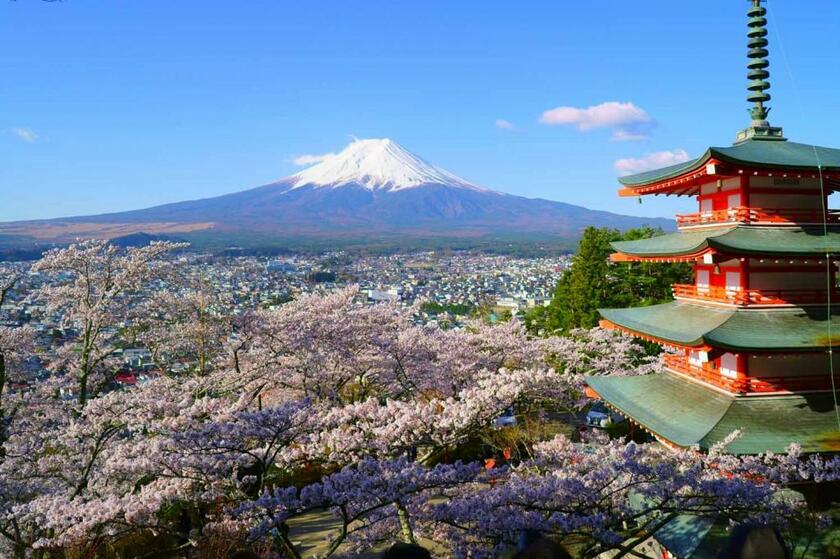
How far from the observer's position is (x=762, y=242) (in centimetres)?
935

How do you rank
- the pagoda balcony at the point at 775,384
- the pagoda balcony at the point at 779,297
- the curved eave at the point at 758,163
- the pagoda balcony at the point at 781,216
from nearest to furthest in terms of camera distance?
the curved eave at the point at 758,163
the pagoda balcony at the point at 775,384
the pagoda balcony at the point at 779,297
the pagoda balcony at the point at 781,216

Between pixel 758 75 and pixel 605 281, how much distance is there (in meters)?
15.5

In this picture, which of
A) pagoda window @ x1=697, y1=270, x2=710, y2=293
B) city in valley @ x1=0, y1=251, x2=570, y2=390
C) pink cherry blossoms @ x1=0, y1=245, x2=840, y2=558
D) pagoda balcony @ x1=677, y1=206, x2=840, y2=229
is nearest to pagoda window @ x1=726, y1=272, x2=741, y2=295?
pagoda window @ x1=697, y1=270, x2=710, y2=293

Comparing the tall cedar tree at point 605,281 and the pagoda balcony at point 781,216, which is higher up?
the pagoda balcony at point 781,216

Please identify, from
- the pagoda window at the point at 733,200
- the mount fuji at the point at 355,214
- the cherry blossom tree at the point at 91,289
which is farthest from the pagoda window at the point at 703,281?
the mount fuji at the point at 355,214

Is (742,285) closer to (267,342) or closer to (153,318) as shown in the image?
(267,342)

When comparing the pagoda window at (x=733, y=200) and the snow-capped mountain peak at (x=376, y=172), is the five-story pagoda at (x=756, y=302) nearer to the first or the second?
the pagoda window at (x=733, y=200)

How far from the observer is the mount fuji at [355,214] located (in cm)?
12912

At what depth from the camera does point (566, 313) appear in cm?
2648

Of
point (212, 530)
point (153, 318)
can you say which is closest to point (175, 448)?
point (212, 530)

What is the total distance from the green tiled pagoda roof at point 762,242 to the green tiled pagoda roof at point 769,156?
116 centimetres

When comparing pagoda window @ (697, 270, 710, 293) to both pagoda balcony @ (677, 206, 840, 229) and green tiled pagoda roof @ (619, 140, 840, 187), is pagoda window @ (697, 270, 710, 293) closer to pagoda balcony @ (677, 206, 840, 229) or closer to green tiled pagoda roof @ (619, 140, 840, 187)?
pagoda balcony @ (677, 206, 840, 229)

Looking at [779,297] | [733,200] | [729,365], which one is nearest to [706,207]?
[733,200]

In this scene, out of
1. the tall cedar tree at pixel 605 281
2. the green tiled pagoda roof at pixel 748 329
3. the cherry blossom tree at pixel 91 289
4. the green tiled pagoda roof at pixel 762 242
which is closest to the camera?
the green tiled pagoda roof at pixel 748 329
